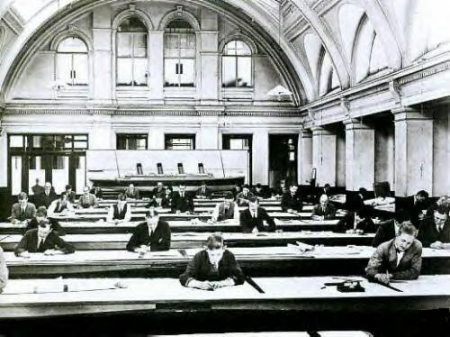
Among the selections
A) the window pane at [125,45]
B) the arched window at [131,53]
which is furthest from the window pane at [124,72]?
the window pane at [125,45]

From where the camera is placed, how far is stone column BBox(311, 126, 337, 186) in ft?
67.5

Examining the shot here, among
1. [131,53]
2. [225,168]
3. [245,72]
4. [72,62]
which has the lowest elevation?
[225,168]

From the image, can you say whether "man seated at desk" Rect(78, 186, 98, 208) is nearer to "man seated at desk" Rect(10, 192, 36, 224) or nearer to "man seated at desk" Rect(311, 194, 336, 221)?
"man seated at desk" Rect(10, 192, 36, 224)

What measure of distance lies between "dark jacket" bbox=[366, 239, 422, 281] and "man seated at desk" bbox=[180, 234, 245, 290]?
1378 millimetres

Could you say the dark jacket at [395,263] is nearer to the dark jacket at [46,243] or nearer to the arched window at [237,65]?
the dark jacket at [46,243]

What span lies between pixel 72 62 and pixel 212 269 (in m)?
17.9

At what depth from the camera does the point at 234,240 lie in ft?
27.0

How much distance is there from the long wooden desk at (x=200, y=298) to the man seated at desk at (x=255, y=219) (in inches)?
158

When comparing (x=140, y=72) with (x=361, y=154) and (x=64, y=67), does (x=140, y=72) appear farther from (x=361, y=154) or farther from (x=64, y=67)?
(x=361, y=154)

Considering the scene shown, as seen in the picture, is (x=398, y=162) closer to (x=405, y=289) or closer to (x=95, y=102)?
(x=405, y=289)

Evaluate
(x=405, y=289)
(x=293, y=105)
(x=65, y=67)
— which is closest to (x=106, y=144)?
(x=65, y=67)

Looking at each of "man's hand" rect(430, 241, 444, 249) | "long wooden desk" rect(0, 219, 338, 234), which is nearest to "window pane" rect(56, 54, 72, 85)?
"long wooden desk" rect(0, 219, 338, 234)

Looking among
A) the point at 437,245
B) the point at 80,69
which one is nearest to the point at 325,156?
the point at 80,69

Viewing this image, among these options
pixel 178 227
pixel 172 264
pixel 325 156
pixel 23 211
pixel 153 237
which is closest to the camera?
pixel 172 264
